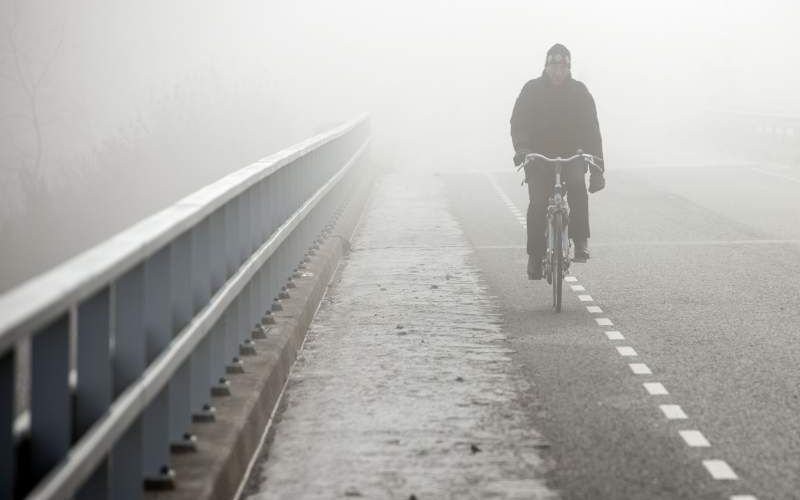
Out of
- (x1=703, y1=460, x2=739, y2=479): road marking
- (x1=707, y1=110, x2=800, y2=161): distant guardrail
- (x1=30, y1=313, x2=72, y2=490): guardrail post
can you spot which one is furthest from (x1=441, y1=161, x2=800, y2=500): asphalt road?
(x1=707, y1=110, x2=800, y2=161): distant guardrail

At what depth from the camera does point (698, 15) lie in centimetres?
15362

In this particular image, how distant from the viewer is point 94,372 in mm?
5168

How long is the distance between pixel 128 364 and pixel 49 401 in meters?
1.03

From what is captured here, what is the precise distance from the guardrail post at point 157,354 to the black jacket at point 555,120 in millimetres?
6852

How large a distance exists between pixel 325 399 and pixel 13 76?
240 ft

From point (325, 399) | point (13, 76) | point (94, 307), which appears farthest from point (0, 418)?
point (13, 76)

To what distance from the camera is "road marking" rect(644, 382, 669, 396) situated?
29.9 ft

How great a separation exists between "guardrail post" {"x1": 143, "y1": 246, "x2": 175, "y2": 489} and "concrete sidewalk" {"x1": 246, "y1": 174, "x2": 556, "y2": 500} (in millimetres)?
696

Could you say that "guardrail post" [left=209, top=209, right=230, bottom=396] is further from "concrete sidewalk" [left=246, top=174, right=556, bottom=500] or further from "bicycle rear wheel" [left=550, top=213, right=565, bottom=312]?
"bicycle rear wheel" [left=550, top=213, right=565, bottom=312]

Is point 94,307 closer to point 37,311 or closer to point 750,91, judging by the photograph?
point 37,311

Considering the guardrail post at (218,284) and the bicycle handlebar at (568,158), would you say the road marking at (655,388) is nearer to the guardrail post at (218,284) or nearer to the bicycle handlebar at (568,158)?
the guardrail post at (218,284)

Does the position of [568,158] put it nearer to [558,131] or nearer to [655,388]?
[558,131]

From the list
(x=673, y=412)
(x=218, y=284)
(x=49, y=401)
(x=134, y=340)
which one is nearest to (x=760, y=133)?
(x=673, y=412)

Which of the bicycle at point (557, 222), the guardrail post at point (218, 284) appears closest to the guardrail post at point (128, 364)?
the guardrail post at point (218, 284)
